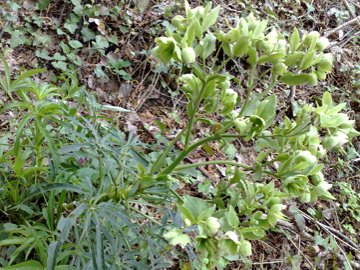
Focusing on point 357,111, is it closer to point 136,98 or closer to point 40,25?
point 136,98

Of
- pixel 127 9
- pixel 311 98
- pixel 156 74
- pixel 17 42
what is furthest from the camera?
pixel 311 98

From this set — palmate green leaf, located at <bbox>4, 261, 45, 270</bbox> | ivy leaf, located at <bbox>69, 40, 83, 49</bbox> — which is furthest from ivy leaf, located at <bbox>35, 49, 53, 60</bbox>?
palmate green leaf, located at <bbox>4, 261, 45, 270</bbox>

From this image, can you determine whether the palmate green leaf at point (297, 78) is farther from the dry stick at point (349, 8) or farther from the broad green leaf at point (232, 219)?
the dry stick at point (349, 8)

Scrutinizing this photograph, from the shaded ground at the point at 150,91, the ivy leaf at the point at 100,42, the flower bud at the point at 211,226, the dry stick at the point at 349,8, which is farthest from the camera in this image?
the dry stick at the point at 349,8

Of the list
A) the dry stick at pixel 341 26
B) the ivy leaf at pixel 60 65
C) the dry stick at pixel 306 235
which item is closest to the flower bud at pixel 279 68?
the dry stick at pixel 306 235

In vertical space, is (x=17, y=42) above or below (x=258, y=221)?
below

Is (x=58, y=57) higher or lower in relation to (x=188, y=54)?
lower

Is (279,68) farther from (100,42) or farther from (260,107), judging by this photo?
(100,42)

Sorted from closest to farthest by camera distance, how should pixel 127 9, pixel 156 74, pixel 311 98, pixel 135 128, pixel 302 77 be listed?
pixel 302 77 → pixel 135 128 → pixel 156 74 → pixel 127 9 → pixel 311 98

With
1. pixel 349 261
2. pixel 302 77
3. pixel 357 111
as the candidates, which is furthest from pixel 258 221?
pixel 357 111

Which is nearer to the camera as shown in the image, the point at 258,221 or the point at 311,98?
the point at 258,221

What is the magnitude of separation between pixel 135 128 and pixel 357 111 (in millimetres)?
1293

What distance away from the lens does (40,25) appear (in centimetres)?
223

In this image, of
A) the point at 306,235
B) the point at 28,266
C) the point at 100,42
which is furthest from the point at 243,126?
the point at 100,42
